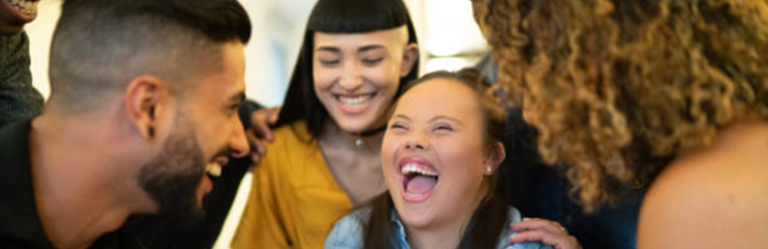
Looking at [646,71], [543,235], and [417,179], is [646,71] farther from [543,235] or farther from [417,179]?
[417,179]

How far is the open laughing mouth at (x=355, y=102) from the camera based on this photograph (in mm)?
2086

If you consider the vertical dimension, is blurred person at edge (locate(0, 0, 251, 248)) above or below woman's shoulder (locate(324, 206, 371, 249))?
above

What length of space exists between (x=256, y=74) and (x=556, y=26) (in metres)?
3.40

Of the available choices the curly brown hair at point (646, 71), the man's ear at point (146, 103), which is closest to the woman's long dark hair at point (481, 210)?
the curly brown hair at point (646, 71)

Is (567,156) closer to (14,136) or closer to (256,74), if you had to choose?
(14,136)

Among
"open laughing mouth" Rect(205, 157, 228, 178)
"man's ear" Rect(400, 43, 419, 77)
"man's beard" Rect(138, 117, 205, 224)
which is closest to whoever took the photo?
"man's beard" Rect(138, 117, 205, 224)

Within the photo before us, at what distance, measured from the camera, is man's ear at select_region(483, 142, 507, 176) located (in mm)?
1750

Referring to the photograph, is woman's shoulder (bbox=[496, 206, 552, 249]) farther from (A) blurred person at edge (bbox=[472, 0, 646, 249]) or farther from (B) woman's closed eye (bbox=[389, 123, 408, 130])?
(B) woman's closed eye (bbox=[389, 123, 408, 130])

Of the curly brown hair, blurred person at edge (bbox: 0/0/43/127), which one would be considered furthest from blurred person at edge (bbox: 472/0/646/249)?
blurred person at edge (bbox: 0/0/43/127)

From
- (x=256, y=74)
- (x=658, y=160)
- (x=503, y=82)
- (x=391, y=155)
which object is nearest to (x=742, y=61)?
(x=658, y=160)

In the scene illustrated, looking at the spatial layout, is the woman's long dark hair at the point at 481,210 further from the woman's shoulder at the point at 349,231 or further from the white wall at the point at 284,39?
the white wall at the point at 284,39

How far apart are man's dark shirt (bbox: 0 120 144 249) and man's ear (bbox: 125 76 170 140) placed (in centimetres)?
17

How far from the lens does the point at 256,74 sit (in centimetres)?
438

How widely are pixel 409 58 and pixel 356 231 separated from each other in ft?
2.01
